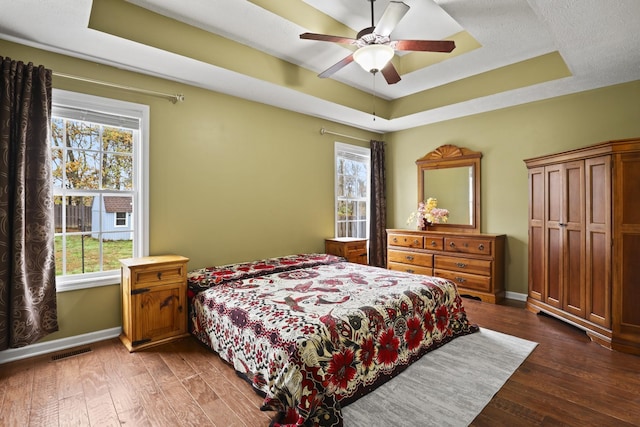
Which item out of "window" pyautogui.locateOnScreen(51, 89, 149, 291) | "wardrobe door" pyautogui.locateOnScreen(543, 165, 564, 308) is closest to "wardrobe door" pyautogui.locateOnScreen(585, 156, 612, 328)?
"wardrobe door" pyautogui.locateOnScreen(543, 165, 564, 308)

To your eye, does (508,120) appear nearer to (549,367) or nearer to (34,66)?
(549,367)

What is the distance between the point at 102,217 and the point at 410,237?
3836mm

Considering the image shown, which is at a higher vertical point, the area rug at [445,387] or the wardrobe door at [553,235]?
the wardrobe door at [553,235]

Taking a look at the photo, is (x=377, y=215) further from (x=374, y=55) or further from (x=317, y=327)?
(x=317, y=327)

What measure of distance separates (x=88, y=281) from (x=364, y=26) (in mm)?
3579

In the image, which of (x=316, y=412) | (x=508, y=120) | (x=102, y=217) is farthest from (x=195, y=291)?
(x=508, y=120)

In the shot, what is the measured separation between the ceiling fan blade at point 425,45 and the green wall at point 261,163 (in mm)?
2071

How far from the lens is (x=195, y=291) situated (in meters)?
2.94

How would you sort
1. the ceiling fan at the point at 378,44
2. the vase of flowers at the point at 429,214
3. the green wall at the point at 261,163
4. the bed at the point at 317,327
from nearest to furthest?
the bed at the point at 317,327
the ceiling fan at the point at 378,44
the green wall at the point at 261,163
the vase of flowers at the point at 429,214

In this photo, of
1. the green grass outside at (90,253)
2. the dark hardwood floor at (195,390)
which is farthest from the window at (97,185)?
the dark hardwood floor at (195,390)

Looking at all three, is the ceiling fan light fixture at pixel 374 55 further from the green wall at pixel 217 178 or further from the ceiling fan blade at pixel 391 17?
the green wall at pixel 217 178

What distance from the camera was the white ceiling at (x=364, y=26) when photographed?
2295mm

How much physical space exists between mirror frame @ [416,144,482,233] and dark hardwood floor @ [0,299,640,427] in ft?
6.75

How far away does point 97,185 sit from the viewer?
3004mm
